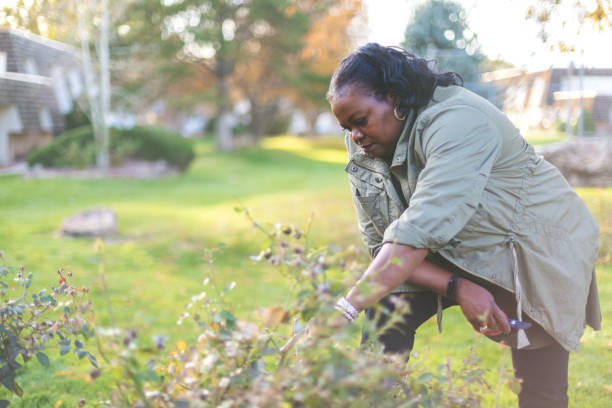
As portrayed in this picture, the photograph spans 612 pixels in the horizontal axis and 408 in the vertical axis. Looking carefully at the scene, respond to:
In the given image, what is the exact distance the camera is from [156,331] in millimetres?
5141

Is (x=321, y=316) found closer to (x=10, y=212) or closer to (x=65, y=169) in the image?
(x=10, y=212)

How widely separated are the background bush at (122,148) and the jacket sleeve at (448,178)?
18358mm

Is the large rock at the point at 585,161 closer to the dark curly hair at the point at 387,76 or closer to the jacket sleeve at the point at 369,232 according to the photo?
the jacket sleeve at the point at 369,232

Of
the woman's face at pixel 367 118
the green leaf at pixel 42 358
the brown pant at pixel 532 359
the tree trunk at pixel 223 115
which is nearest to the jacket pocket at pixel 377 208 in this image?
the woman's face at pixel 367 118

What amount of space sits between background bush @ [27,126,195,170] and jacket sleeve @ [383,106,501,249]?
18.4 meters

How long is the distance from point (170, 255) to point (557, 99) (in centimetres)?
2395

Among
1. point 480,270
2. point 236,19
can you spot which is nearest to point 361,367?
point 480,270

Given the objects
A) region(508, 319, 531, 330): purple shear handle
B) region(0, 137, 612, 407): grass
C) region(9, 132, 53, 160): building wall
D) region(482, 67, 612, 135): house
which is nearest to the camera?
region(508, 319, 531, 330): purple shear handle

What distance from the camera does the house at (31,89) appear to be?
1875 cm

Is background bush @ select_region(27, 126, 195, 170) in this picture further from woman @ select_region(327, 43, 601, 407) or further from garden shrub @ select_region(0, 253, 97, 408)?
woman @ select_region(327, 43, 601, 407)

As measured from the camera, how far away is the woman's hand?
2.17 metres

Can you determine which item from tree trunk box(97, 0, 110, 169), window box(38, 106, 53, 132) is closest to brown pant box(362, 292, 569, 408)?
tree trunk box(97, 0, 110, 169)

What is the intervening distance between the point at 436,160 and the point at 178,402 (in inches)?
42.6

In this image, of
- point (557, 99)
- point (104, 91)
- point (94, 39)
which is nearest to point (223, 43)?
point (94, 39)
